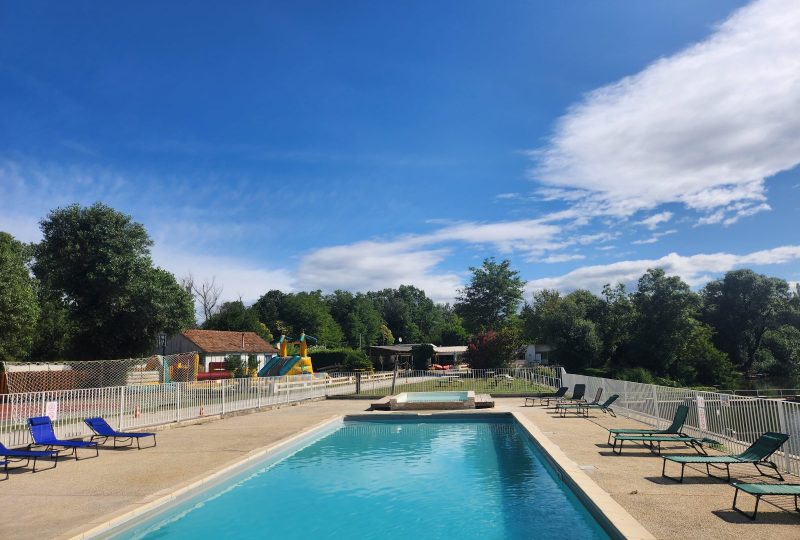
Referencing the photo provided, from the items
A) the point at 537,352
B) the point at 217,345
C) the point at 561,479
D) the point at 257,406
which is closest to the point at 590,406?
the point at 561,479

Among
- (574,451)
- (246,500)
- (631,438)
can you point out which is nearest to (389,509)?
(246,500)

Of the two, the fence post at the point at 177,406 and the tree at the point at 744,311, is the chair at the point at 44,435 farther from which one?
the tree at the point at 744,311

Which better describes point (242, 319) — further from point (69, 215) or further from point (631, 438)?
point (631, 438)

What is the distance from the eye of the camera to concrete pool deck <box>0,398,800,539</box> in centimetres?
609

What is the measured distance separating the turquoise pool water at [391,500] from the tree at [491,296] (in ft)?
181

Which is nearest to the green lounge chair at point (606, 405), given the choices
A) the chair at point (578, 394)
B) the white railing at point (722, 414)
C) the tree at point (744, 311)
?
the white railing at point (722, 414)

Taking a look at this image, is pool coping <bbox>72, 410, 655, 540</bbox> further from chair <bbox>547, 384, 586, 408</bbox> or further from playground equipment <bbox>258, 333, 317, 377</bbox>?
playground equipment <bbox>258, 333, 317, 377</bbox>

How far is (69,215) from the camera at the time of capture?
31.7 m

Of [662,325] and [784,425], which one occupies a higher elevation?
[662,325]

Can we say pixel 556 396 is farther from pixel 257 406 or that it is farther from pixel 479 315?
pixel 479 315

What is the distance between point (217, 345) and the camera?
53062 mm

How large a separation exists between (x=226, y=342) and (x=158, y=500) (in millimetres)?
49439

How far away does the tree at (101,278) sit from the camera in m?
31.3

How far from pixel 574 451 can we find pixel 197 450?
27.5 feet
